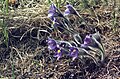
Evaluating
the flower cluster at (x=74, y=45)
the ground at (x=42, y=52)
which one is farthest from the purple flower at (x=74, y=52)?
the ground at (x=42, y=52)

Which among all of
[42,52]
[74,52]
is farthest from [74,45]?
[42,52]

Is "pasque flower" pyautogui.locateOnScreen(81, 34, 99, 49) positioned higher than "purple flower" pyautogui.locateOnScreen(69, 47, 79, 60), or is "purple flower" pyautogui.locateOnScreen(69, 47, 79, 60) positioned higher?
"pasque flower" pyautogui.locateOnScreen(81, 34, 99, 49)

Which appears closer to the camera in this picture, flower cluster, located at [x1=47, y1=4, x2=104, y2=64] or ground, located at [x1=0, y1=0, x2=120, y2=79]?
flower cluster, located at [x1=47, y1=4, x2=104, y2=64]

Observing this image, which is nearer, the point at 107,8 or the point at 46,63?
the point at 46,63

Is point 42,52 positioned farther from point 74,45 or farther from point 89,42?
point 89,42

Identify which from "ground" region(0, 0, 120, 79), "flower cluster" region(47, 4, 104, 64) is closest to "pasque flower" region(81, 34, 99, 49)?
"flower cluster" region(47, 4, 104, 64)

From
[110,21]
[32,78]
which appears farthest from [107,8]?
[32,78]

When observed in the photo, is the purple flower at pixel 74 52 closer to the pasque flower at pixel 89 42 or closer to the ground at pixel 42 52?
the pasque flower at pixel 89 42

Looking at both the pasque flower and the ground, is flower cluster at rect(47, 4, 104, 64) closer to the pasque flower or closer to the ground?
the pasque flower

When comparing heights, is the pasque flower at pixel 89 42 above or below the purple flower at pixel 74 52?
above

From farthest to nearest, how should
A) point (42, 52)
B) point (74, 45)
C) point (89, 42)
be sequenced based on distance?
point (42, 52)
point (74, 45)
point (89, 42)

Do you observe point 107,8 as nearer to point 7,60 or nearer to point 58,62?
point 58,62
